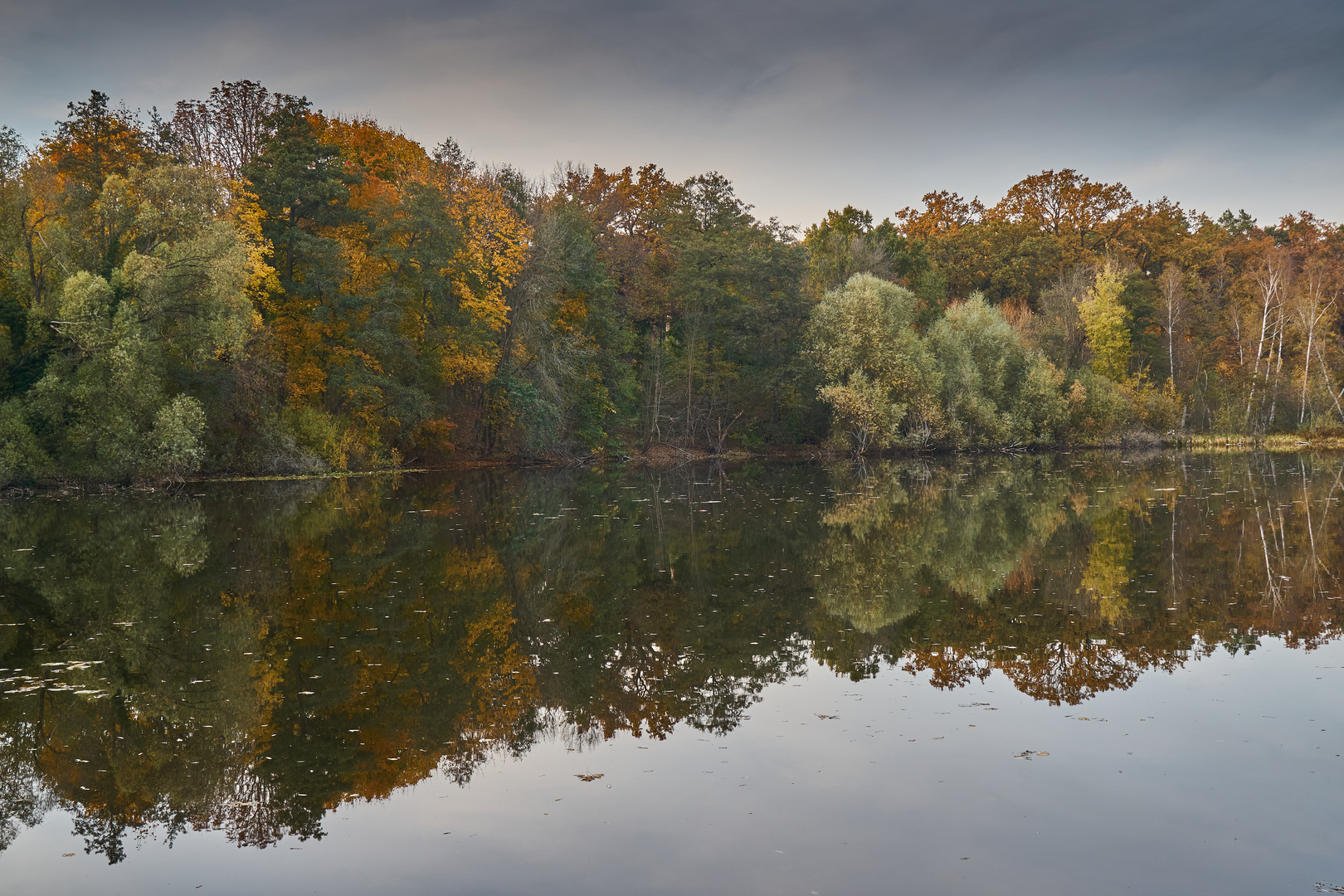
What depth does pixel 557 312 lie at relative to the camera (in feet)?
152

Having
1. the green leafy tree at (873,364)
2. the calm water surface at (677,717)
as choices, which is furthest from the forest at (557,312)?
the calm water surface at (677,717)

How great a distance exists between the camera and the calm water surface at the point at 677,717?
6113 mm

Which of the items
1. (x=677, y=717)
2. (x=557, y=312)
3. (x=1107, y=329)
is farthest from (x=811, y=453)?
(x=677, y=717)

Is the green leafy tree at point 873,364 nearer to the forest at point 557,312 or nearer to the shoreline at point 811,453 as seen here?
the forest at point 557,312

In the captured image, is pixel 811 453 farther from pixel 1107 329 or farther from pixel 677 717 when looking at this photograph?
pixel 677 717

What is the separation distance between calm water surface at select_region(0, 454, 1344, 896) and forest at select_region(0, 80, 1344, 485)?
13486 mm

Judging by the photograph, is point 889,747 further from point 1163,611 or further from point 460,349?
point 460,349

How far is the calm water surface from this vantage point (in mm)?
6113

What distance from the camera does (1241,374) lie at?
60.5 meters

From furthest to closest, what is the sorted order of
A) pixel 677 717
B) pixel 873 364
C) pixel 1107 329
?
pixel 1107 329, pixel 873 364, pixel 677 717

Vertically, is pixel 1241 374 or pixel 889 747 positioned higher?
pixel 1241 374

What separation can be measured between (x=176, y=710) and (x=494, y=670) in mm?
3165

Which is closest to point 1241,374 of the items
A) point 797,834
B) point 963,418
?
point 963,418

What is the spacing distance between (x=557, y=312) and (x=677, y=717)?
39.1 meters
